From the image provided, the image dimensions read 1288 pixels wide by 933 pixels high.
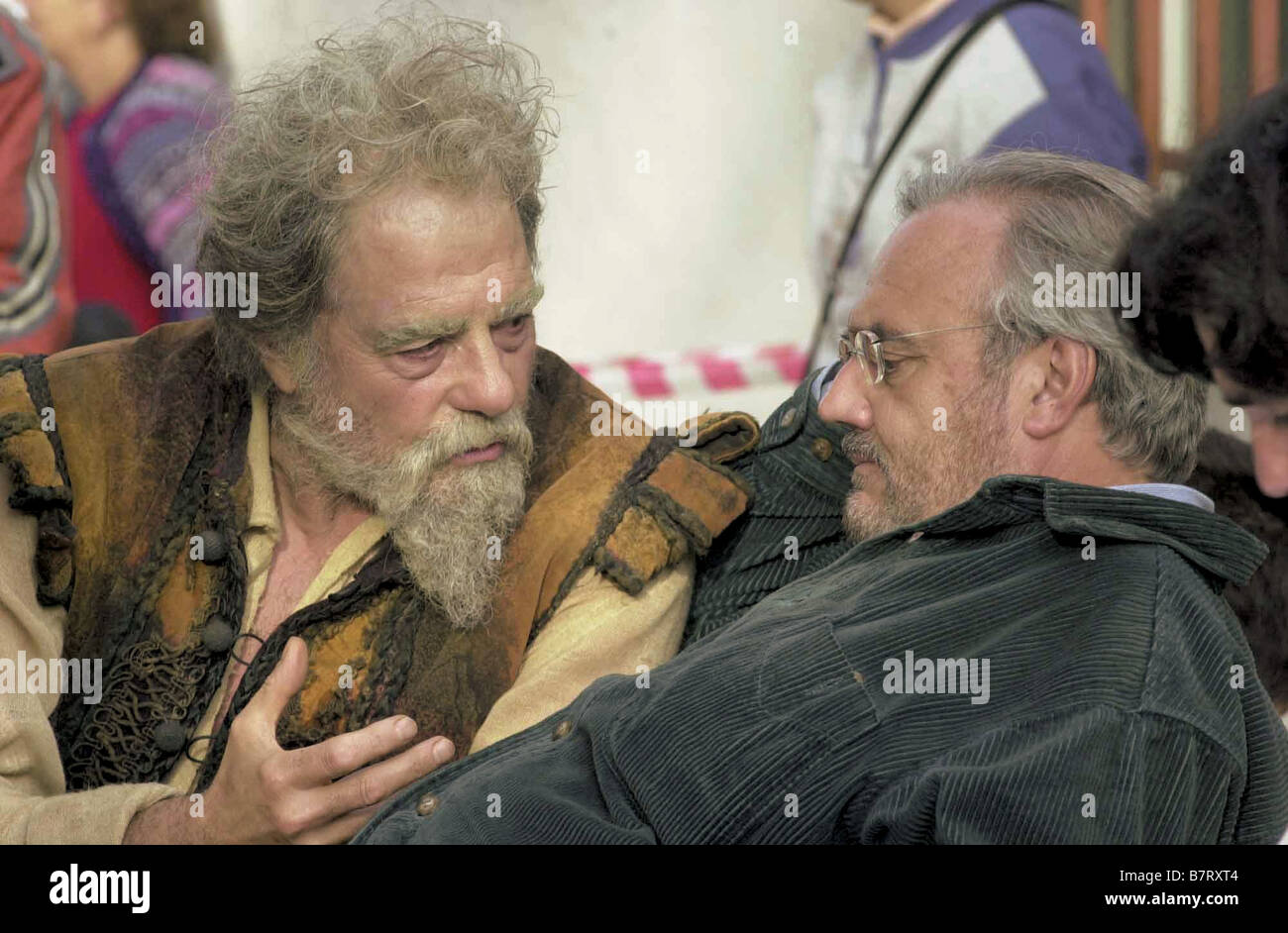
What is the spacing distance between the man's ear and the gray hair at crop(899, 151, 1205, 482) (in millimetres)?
16

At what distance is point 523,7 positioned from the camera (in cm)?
563

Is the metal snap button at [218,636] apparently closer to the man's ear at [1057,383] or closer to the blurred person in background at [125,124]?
the man's ear at [1057,383]

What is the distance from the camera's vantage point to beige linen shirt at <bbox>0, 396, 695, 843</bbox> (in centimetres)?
265

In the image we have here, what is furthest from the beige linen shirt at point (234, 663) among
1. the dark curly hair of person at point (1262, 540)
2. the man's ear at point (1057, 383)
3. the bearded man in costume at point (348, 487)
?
the dark curly hair of person at point (1262, 540)

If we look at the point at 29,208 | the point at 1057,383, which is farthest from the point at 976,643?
the point at 29,208

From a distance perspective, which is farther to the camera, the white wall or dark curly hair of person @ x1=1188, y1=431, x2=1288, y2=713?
the white wall

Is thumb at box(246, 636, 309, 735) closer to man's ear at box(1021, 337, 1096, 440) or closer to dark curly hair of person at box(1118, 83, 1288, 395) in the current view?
man's ear at box(1021, 337, 1096, 440)

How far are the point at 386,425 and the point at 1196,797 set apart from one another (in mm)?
1685

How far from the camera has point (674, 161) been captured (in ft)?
19.1

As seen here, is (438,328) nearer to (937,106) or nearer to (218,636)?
(218,636)

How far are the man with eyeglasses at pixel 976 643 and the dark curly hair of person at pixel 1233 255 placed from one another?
357 mm

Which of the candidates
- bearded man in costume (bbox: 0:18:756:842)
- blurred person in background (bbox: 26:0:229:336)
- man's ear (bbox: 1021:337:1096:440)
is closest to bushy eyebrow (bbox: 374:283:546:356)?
bearded man in costume (bbox: 0:18:756:842)

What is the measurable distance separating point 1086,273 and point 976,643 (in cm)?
77

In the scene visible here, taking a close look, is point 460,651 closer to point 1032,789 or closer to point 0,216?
point 1032,789
